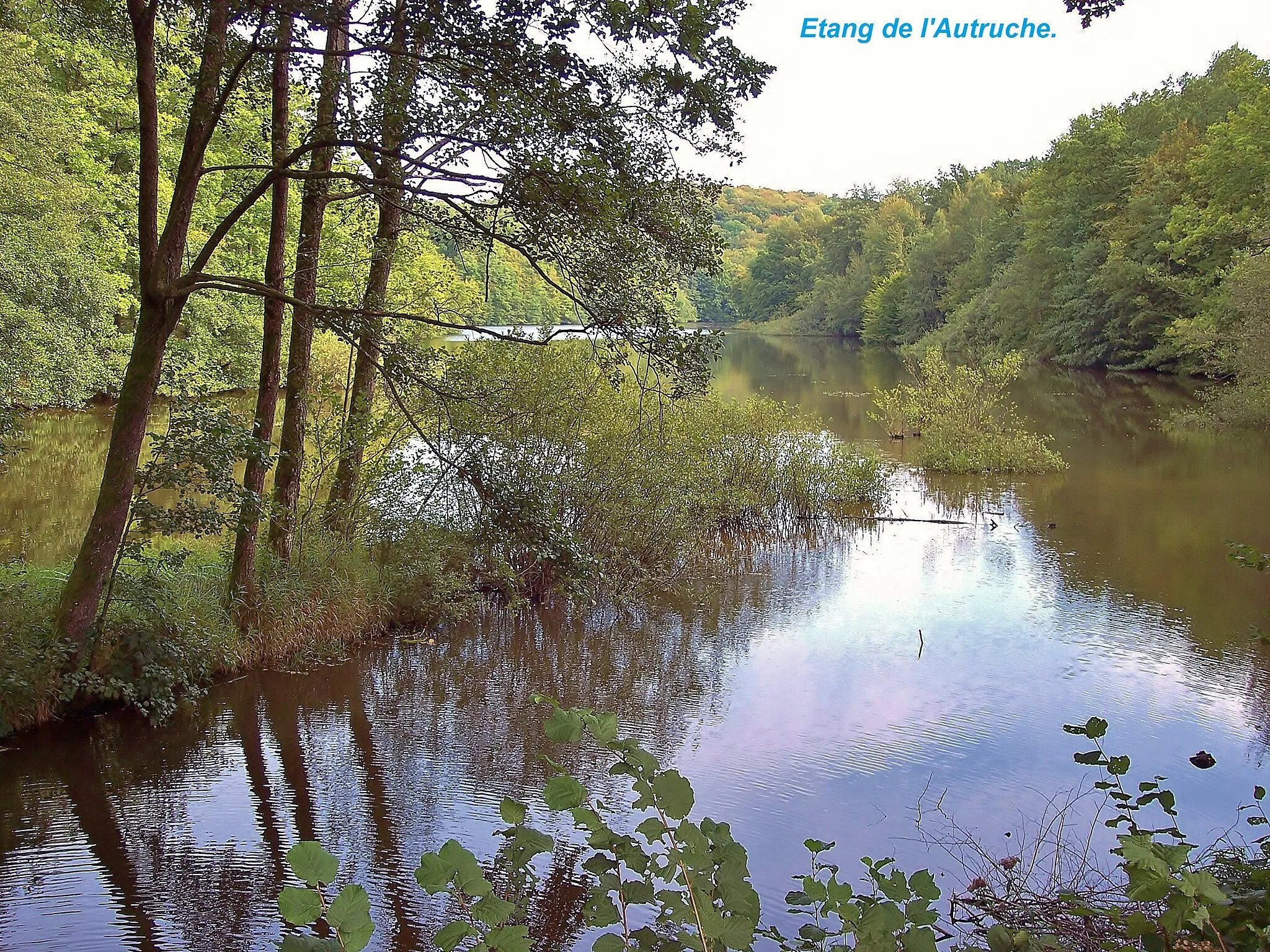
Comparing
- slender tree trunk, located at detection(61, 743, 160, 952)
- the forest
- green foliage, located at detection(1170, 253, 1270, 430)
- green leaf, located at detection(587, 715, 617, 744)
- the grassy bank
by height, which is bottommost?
slender tree trunk, located at detection(61, 743, 160, 952)

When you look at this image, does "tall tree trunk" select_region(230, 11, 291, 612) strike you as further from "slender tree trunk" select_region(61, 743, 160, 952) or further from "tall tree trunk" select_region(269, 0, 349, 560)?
"slender tree trunk" select_region(61, 743, 160, 952)

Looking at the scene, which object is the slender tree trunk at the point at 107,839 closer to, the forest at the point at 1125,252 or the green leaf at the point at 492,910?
the green leaf at the point at 492,910

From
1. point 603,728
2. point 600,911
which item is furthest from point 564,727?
point 600,911

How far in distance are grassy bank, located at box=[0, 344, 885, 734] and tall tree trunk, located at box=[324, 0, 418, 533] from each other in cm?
20

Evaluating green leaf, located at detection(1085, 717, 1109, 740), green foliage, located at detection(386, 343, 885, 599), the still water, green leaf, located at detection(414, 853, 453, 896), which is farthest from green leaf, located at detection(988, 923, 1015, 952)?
green foliage, located at detection(386, 343, 885, 599)

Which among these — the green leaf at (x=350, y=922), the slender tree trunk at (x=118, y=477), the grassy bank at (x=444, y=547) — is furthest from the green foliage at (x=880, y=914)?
the slender tree trunk at (x=118, y=477)

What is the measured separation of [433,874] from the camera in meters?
1.85

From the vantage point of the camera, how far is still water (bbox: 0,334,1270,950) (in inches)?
220

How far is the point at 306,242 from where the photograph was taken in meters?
8.98

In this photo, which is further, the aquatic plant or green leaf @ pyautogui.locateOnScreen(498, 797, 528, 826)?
green leaf @ pyautogui.locateOnScreen(498, 797, 528, 826)

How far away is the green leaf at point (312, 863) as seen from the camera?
1.64 meters

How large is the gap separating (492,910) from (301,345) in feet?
25.6

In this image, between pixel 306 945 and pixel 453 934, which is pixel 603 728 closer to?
pixel 453 934

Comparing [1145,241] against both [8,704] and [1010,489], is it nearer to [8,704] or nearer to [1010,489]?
[1010,489]
